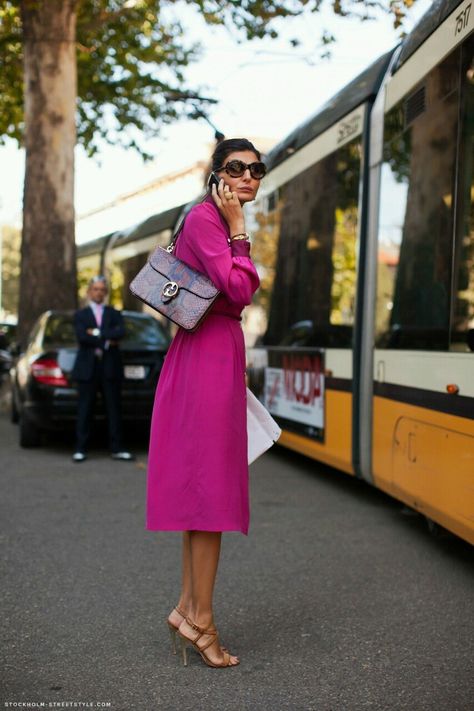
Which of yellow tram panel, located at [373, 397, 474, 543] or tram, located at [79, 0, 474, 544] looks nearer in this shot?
yellow tram panel, located at [373, 397, 474, 543]

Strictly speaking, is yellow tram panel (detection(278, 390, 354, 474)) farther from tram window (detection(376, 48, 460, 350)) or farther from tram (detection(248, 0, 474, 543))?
tram window (detection(376, 48, 460, 350))

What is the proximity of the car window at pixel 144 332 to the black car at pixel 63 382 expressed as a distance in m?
0.01

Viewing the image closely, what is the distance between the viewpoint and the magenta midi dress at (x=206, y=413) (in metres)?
3.81

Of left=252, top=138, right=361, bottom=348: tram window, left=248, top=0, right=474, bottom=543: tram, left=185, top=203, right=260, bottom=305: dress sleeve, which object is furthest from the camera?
left=252, top=138, right=361, bottom=348: tram window

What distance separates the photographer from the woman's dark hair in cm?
389

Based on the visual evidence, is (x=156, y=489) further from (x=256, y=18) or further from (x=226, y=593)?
(x=256, y=18)

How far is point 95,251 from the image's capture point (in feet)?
77.7

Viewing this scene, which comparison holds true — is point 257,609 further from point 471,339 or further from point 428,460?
point 471,339

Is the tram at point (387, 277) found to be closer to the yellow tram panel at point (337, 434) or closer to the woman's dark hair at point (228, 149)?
the yellow tram panel at point (337, 434)

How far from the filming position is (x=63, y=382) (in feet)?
34.2

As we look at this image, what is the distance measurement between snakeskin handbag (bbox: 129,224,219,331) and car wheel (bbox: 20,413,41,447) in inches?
275

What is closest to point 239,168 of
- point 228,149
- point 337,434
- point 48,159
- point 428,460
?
point 228,149

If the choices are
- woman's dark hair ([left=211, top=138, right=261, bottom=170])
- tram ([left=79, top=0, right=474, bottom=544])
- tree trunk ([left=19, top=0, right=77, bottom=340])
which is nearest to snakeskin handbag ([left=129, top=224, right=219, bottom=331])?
woman's dark hair ([left=211, top=138, right=261, bottom=170])

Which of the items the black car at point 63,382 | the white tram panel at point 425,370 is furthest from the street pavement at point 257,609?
the black car at point 63,382
